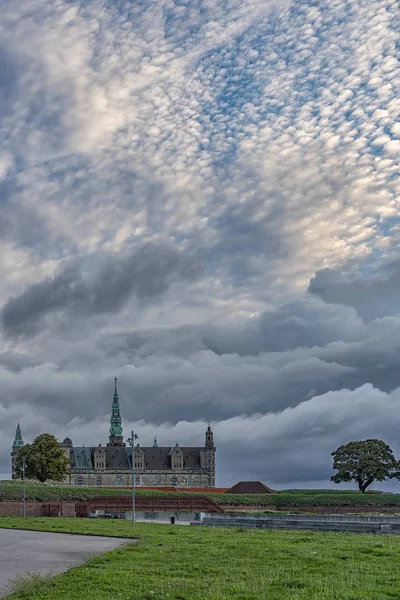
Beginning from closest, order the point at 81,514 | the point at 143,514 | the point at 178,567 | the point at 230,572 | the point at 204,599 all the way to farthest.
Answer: the point at 204,599 < the point at 230,572 < the point at 178,567 < the point at 143,514 < the point at 81,514

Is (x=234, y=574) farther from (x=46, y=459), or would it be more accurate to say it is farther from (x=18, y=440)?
(x=18, y=440)

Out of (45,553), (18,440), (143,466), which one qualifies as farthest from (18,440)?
(45,553)

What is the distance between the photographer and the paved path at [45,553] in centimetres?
1848

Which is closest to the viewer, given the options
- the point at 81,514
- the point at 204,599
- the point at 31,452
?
the point at 204,599

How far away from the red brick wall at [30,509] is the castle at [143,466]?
4110 inches

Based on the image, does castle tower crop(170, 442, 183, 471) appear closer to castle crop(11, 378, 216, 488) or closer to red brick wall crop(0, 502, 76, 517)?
castle crop(11, 378, 216, 488)

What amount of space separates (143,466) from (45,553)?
155 metres

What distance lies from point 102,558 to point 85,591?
20.6ft

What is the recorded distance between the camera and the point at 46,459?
93.6m

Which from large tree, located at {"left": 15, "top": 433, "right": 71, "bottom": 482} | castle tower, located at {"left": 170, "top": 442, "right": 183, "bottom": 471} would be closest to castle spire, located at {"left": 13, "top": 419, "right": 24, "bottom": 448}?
castle tower, located at {"left": 170, "top": 442, "right": 183, "bottom": 471}

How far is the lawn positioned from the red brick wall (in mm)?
46168

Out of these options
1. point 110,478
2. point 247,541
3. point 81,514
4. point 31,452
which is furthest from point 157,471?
point 247,541

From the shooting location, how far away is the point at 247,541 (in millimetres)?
26625

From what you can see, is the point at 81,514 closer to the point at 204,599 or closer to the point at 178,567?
the point at 178,567
